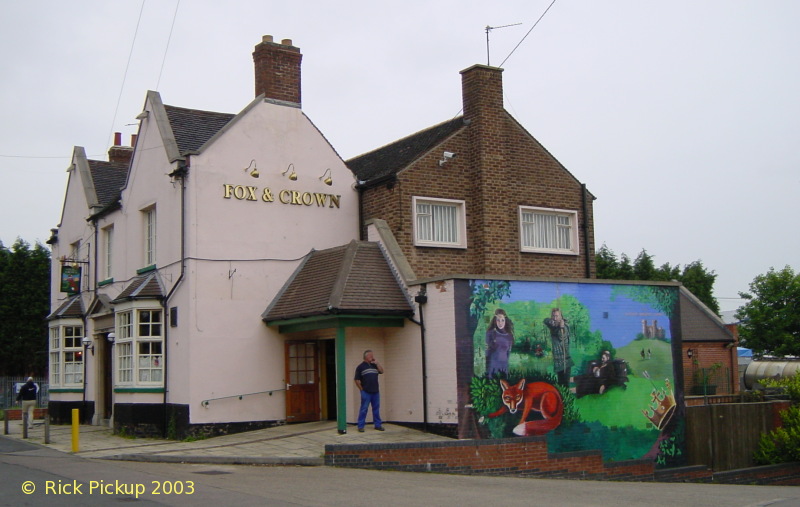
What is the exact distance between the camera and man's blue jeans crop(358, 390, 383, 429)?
59.1ft

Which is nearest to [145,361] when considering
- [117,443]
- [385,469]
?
[117,443]

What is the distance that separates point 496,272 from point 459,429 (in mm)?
5595

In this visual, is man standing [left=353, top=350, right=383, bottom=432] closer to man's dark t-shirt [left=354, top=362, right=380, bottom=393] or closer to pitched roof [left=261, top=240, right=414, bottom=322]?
man's dark t-shirt [left=354, top=362, right=380, bottom=393]

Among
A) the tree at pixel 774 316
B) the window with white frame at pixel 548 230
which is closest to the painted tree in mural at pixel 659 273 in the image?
the tree at pixel 774 316

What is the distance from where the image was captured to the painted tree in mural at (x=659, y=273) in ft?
162

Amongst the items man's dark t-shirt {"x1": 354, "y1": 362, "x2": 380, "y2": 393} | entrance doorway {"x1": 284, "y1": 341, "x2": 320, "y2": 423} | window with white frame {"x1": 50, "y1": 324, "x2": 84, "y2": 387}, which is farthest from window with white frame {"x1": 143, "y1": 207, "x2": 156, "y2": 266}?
man's dark t-shirt {"x1": 354, "y1": 362, "x2": 380, "y2": 393}

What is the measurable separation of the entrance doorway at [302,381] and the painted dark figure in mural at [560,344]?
18.8 feet

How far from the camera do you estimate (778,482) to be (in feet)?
69.1

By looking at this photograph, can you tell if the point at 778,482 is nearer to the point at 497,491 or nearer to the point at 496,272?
the point at 496,272

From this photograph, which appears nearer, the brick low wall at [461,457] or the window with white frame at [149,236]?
the brick low wall at [461,457]

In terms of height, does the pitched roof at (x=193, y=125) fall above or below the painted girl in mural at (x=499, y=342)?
above

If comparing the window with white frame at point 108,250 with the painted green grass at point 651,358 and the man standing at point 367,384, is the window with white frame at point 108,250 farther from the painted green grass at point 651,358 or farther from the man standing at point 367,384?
the painted green grass at point 651,358

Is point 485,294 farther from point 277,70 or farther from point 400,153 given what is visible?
point 277,70

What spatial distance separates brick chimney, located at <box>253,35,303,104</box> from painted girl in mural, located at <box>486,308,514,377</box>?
7869 millimetres
